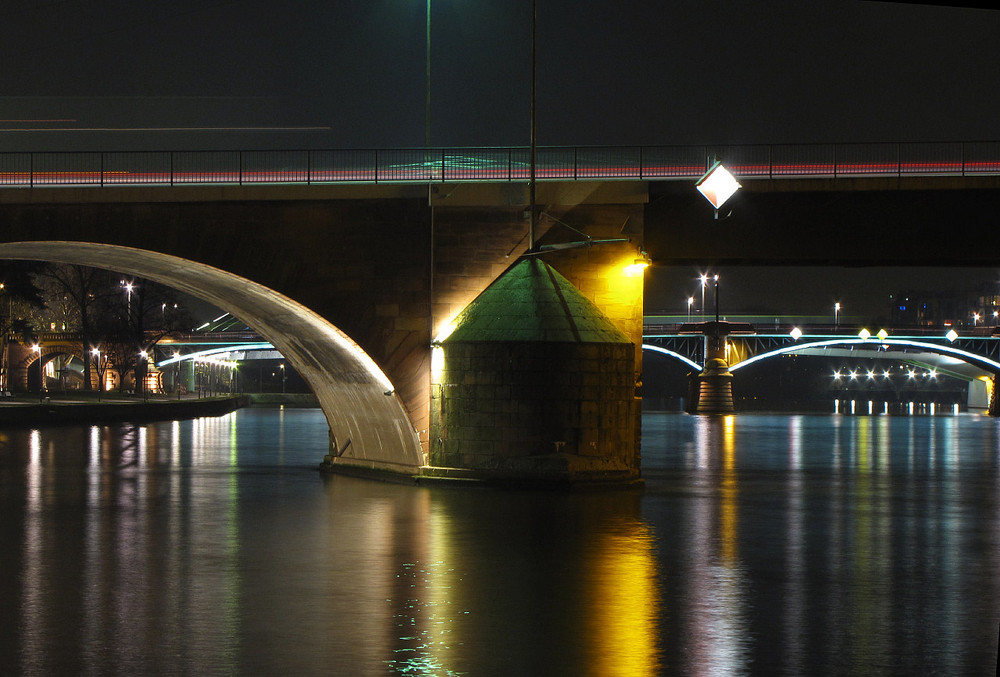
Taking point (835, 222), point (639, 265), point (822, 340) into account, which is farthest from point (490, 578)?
point (822, 340)

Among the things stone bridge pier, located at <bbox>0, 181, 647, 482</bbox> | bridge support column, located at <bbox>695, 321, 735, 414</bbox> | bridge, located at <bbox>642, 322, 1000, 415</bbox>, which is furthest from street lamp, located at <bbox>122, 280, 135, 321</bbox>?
stone bridge pier, located at <bbox>0, 181, 647, 482</bbox>

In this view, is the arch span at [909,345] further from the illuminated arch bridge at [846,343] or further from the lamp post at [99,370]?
the lamp post at [99,370]

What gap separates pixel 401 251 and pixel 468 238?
4.93 feet

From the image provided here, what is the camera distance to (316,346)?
1218 inches

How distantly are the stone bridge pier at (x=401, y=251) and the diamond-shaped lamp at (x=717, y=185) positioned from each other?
1423 mm

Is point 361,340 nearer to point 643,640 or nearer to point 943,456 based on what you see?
point 643,640

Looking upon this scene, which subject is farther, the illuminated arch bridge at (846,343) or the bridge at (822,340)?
the illuminated arch bridge at (846,343)

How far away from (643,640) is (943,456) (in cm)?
3649

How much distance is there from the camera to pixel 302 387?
194625 mm

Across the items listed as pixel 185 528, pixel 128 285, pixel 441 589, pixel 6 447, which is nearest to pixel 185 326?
pixel 128 285

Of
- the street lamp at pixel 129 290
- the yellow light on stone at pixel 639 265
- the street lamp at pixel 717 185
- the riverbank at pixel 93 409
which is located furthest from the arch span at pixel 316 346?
the street lamp at pixel 129 290

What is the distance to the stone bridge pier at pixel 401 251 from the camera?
2692 centimetres

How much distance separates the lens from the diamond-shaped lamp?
2684 centimetres

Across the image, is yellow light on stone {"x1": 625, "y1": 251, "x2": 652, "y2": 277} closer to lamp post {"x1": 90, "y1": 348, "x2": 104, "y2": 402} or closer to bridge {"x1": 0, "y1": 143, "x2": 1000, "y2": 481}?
bridge {"x1": 0, "y1": 143, "x2": 1000, "y2": 481}
